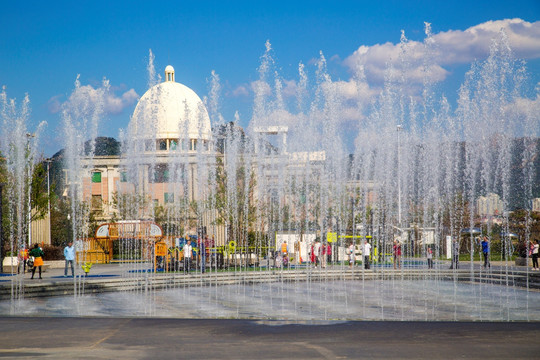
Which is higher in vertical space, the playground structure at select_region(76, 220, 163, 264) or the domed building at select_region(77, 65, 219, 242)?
the domed building at select_region(77, 65, 219, 242)

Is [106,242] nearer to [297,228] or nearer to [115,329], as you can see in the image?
[297,228]

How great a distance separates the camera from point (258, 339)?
9.77 m

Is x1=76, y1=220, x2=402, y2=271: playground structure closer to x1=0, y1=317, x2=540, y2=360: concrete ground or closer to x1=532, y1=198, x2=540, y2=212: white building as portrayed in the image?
x1=0, y1=317, x2=540, y2=360: concrete ground

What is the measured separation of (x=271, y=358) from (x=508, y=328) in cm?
449

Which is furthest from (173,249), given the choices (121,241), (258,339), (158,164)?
(158,164)

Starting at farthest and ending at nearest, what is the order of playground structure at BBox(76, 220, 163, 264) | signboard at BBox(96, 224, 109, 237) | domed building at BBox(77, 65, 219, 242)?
1. domed building at BBox(77, 65, 219, 242)
2. signboard at BBox(96, 224, 109, 237)
3. playground structure at BBox(76, 220, 163, 264)

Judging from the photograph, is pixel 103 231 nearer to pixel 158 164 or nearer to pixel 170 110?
pixel 158 164

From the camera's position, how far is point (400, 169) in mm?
54312

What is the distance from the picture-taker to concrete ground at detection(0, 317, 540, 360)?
8.58 m

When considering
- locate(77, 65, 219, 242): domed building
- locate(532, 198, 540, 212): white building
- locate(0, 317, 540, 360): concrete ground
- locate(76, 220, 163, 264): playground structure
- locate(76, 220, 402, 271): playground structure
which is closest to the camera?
locate(0, 317, 540, 360): concrete ground

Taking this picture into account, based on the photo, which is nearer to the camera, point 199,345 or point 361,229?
point 199,345

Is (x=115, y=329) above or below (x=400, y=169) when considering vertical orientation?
below

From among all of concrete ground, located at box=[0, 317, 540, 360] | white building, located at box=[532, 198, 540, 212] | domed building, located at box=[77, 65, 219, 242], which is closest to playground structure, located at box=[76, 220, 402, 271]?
domed building, located at box=[77, 65, 219, 242]

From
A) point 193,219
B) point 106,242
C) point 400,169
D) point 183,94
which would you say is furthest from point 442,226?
point 183,94
